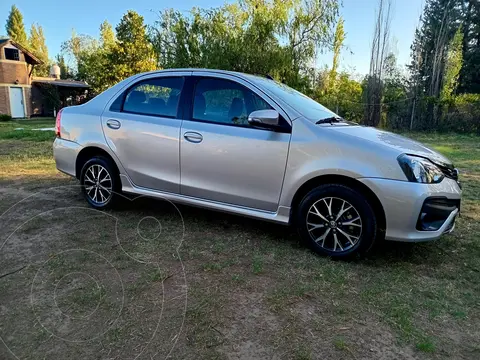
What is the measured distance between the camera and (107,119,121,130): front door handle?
3.90 meters

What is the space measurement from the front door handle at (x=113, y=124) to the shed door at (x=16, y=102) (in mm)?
27119

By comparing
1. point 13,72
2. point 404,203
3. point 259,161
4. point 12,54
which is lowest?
point 404,203

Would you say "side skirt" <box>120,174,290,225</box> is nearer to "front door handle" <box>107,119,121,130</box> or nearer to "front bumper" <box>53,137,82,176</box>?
"front door handle" <box>107,119,121,130</box>

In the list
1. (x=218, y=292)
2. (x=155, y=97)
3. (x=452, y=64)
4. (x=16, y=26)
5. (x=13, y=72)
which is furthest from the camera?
(x=16, y=26)

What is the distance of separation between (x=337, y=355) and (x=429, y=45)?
22.1 meters

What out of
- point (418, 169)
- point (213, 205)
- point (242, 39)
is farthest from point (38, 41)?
point (418, 169)

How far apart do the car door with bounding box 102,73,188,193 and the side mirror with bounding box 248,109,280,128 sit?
87 centimetres

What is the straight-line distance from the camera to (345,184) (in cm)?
299

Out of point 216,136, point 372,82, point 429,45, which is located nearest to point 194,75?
point 216,136

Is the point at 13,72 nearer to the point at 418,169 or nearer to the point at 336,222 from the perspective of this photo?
the point at 336,222

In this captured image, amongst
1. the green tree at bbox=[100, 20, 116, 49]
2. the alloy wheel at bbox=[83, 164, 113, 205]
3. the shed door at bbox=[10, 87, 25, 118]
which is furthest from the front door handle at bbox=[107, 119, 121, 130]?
the green tree at bbox=[100, 20, 116, 49]

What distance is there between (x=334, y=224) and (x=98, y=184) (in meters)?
2.74

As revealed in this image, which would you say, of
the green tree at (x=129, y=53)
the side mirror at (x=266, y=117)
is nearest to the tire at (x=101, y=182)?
the side mirror at (x=266, y=117)

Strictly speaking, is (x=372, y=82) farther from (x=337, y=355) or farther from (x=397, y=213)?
(x=337, y=355)
